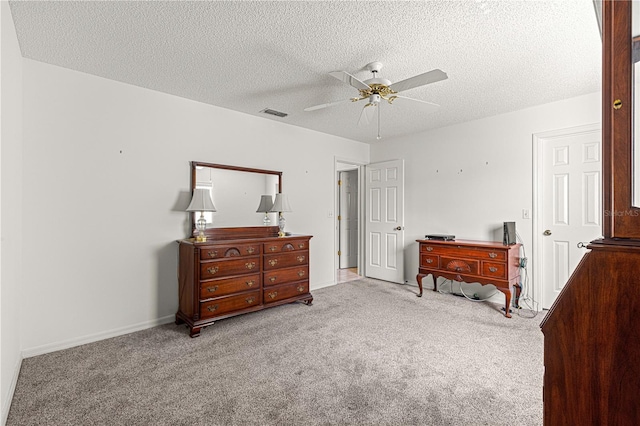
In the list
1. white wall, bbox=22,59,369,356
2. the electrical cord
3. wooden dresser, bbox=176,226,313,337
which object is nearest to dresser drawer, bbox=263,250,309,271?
wooden dresser, bbox=176,226,313,337

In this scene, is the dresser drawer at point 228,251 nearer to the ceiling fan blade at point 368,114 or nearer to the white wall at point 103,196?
the white wall at point 103,196

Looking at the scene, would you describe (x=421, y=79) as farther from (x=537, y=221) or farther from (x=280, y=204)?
(x=537, y=221)

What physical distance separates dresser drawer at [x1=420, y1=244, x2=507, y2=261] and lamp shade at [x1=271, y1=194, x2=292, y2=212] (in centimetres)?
193

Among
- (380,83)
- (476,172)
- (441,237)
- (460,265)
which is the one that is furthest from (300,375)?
(476,172)

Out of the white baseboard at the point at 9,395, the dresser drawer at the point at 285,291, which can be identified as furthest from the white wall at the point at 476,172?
the white baseboard at the point at 9,395

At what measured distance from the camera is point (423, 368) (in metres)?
2.26

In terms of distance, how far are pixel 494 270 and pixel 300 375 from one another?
2553 millimetres

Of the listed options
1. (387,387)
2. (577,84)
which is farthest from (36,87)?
(577,84)

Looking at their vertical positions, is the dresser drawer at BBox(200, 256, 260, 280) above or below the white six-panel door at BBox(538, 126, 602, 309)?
below

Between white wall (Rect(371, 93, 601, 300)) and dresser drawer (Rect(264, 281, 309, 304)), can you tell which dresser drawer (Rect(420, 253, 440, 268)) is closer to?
white wall (Rect(371, 93, 601, 300))

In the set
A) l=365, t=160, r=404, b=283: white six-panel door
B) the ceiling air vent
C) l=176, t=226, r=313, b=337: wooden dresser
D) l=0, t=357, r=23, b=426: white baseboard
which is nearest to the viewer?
l=0, t=357, r=23, b=426: white baseboard

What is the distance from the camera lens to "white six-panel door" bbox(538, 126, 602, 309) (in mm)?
3264

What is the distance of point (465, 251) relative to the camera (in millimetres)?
3697

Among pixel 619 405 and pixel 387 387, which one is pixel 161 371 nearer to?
pixel 387 387
